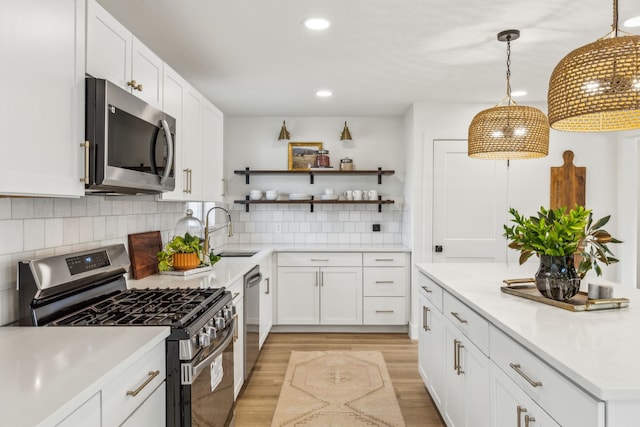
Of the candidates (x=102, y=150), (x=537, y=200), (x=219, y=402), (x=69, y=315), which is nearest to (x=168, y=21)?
(x=102, y=150)

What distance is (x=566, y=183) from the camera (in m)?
4.44

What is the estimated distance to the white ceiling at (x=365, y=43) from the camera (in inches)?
92.3

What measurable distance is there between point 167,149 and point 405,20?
150 centimetres

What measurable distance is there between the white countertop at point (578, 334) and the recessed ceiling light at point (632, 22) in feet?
4.99

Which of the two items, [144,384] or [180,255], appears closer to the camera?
[144,384]

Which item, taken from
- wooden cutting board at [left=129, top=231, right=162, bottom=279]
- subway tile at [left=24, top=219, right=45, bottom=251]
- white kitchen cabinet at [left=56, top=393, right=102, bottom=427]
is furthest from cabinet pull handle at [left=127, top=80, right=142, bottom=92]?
white kitchen cabinet at [left=56, top=393, right=102, bottom=427]

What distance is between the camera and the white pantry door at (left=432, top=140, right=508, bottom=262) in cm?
447

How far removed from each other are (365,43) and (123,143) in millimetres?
1685

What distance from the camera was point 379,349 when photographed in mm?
4129

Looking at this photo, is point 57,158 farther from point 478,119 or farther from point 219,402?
point 478,119

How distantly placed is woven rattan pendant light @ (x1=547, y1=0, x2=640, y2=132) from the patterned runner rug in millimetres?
2042

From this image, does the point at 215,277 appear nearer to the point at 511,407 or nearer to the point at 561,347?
the point at 511,407

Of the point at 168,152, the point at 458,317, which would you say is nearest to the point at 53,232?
the point at 168,152

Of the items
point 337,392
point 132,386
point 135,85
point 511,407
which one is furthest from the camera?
point 337,392
